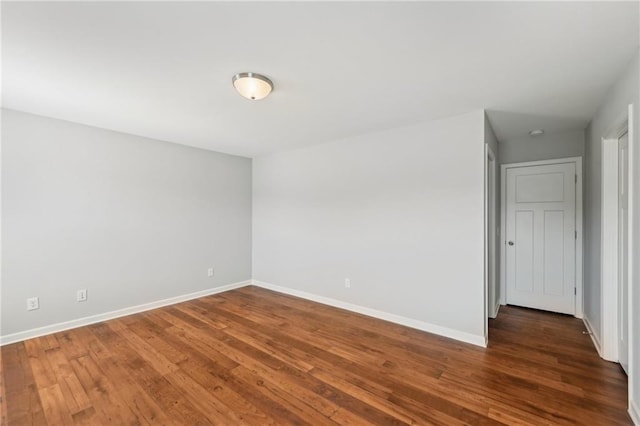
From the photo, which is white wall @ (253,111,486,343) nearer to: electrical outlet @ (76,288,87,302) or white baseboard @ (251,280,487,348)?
white baseboard @ (251,280,487,348)

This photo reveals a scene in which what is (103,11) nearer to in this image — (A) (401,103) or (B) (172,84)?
(B) (172,84)

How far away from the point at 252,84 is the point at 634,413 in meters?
3.41

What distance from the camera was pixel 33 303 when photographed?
289 centimetres

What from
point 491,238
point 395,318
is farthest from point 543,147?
point 395,318

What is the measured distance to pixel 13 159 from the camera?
2.78 m

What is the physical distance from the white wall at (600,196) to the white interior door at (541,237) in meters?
0.27

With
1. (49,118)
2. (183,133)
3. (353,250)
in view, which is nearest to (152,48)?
(183,133)

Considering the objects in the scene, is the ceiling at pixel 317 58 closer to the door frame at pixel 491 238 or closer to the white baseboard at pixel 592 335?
the door frame at pixel 491 238

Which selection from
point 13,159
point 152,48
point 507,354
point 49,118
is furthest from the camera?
point 49,118

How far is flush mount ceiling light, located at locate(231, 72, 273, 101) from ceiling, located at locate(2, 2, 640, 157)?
0.06 metres

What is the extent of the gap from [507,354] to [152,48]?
3823 millimetres

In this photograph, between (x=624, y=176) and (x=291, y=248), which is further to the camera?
(x=291, y=248)

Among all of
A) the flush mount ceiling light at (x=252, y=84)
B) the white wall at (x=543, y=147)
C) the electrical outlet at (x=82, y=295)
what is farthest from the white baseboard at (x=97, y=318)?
the white wall at (x=543, y=147)

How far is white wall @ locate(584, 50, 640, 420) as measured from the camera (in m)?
1.72
